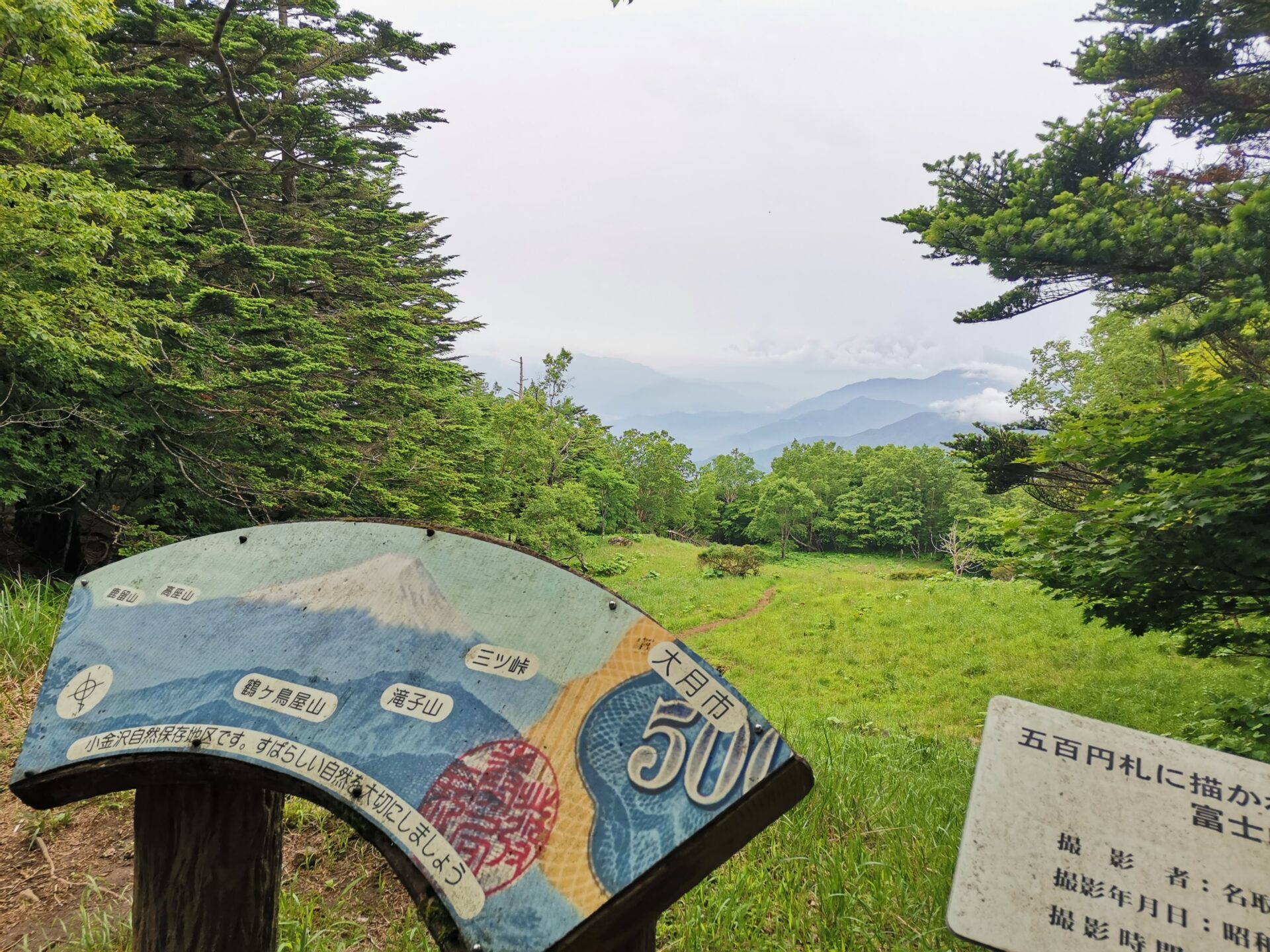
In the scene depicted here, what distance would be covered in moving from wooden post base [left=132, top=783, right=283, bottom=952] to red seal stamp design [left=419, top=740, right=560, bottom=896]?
2.92 ft

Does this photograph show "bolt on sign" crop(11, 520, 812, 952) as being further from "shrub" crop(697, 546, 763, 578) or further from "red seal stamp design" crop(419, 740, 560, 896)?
"shrub" crop(697, 546, 763, 578)

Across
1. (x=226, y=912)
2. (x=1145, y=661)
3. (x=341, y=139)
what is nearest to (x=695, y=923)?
(x=226, y=912)

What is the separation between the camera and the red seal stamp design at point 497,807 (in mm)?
1284

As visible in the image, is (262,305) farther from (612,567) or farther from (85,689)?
(612,567)

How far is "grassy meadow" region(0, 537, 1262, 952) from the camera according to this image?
2.66 m

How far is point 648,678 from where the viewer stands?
58.5 inches

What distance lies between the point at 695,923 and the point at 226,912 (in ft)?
5.92

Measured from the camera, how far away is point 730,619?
15.9 metres

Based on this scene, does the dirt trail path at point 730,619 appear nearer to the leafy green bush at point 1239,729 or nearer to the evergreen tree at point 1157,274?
the evergreen tree at point 1157,274

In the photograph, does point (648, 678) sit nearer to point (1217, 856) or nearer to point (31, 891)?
point (1217, 856)

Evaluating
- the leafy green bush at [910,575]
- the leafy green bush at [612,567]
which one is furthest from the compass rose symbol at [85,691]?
the leafy green bush at [910,575]

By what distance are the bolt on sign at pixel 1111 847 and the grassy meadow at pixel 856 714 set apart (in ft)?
4.88

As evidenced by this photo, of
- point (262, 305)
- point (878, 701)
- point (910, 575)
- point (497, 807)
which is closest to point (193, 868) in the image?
point (497, 807)

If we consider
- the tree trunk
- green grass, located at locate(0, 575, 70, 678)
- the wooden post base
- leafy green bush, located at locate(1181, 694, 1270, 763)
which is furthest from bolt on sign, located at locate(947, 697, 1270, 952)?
the tree trunk
